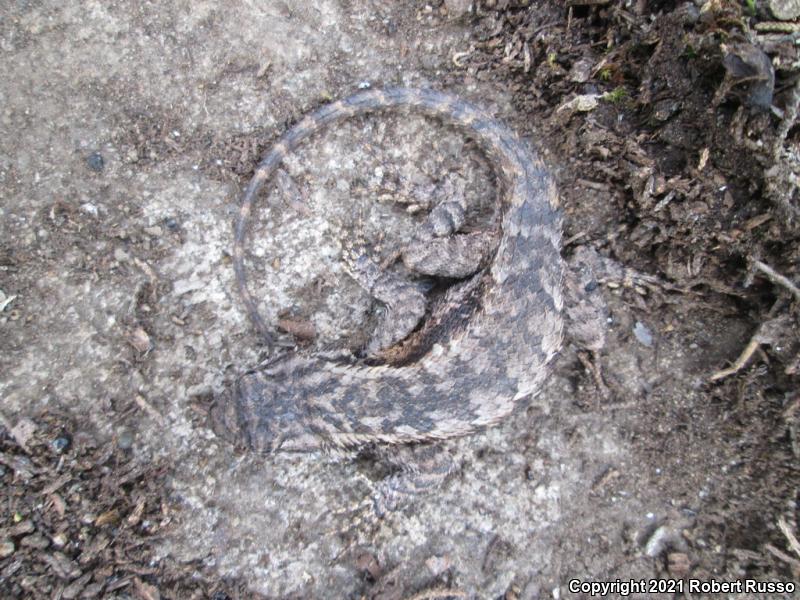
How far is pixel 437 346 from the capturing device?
4.02 metres

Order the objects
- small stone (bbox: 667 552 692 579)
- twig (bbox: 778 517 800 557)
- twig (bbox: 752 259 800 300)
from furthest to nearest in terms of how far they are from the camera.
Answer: small stone (bbox: 667 552 692 579), twig (bbox: 778 517 800 557), twig (bbox: 752 259 800 300)

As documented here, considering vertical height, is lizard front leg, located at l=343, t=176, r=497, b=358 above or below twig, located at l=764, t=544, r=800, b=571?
above

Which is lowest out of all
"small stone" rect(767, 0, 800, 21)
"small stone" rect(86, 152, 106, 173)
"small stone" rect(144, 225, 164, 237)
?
"small stone" rect(144, 225, 164, 237)

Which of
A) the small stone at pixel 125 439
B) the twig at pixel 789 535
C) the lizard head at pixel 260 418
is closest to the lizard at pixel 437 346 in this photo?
the lizard head at pixel 260 418

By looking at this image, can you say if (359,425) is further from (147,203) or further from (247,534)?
(147,203)

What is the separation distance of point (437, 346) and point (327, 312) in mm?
1256

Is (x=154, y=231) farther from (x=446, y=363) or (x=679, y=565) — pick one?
(x=679, y=565)

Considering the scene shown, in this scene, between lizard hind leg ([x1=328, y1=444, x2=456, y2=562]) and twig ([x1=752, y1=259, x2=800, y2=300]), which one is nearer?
twig ([x1=752, y1=259, x2=800, y2=300])

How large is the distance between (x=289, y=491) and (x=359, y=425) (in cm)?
114

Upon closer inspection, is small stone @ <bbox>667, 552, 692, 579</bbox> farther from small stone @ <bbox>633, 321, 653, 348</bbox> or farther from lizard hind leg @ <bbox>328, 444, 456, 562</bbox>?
lizard hind leg @ <bbox>328, 444, 456, 562</bbox>

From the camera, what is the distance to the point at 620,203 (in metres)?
4.39

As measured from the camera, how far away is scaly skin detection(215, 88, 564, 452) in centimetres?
389

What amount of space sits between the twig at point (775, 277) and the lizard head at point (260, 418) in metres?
3.83

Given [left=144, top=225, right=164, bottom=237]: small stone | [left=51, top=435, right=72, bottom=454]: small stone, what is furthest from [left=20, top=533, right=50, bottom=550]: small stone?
[left=144, top=225, right=164, bottom=237]: small stone
